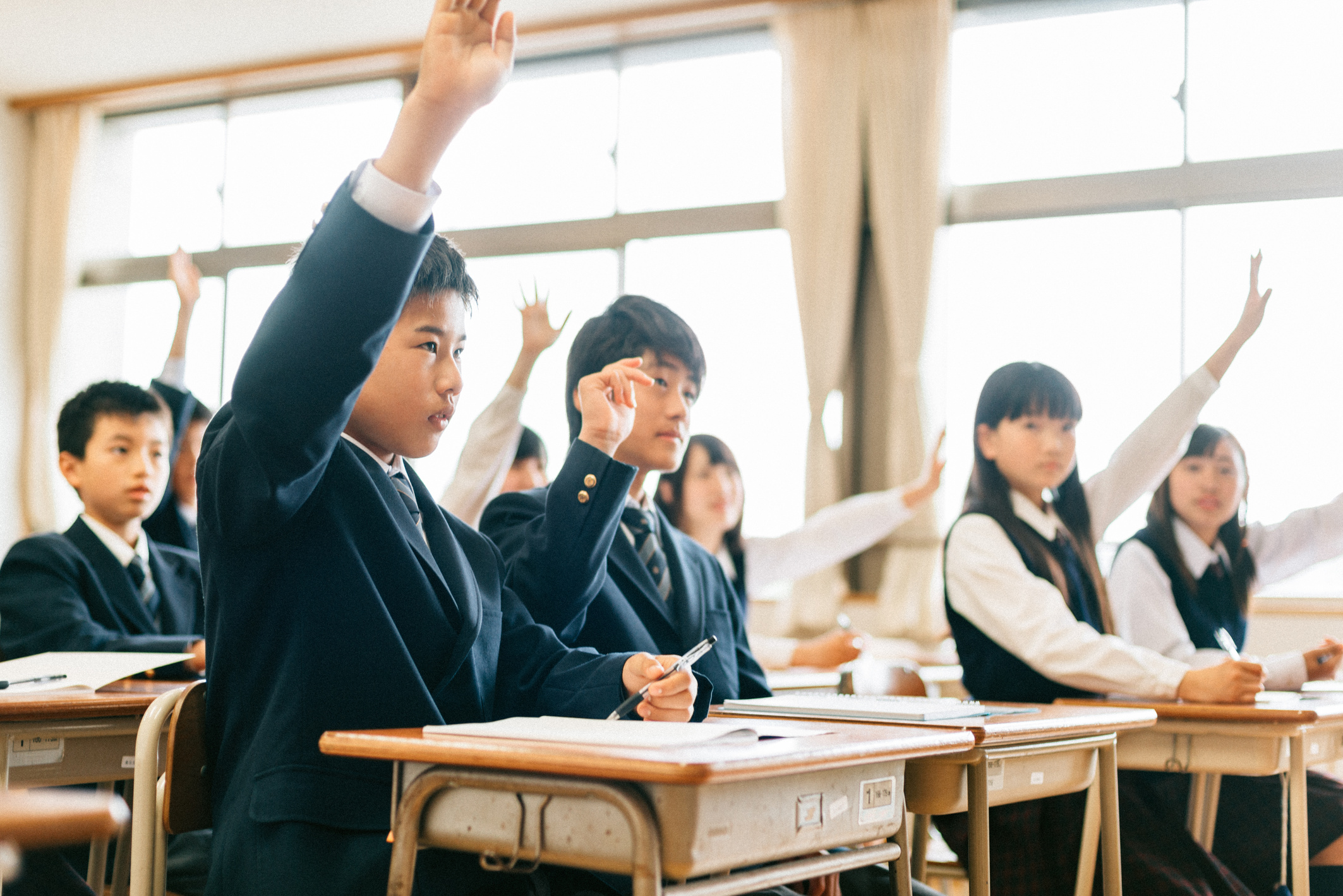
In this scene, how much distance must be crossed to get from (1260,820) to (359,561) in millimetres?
2228

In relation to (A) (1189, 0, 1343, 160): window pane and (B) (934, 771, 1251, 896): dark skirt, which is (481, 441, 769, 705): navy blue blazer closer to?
(B) (934, 771, 1251, 896): dark skirt

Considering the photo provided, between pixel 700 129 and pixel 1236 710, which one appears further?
pixel 700 129

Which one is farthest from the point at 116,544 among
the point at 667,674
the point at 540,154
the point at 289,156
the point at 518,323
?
the point at 289,156

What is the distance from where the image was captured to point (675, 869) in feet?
3.37

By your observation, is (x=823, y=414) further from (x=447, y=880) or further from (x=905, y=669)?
(x=447, y=880)

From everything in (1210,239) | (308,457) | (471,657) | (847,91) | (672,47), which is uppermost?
(672,47)

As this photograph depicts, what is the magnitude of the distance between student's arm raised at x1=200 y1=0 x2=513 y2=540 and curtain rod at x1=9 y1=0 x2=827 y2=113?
479 cm

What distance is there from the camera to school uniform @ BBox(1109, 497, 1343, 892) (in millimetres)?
2652

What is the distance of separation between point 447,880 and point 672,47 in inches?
207

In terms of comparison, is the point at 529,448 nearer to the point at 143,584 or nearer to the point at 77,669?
the point at 143,584

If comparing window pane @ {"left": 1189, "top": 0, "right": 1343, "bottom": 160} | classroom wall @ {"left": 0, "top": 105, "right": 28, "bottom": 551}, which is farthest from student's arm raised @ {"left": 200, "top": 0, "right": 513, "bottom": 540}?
classroom wall @ {"left": 0, "top": 105, "right": 28, "bottom": 551}

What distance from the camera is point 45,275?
7207 mm

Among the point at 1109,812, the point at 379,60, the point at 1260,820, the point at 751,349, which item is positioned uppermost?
the point at 379,60

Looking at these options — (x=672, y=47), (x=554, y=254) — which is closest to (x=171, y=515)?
(x=554, y=254)
